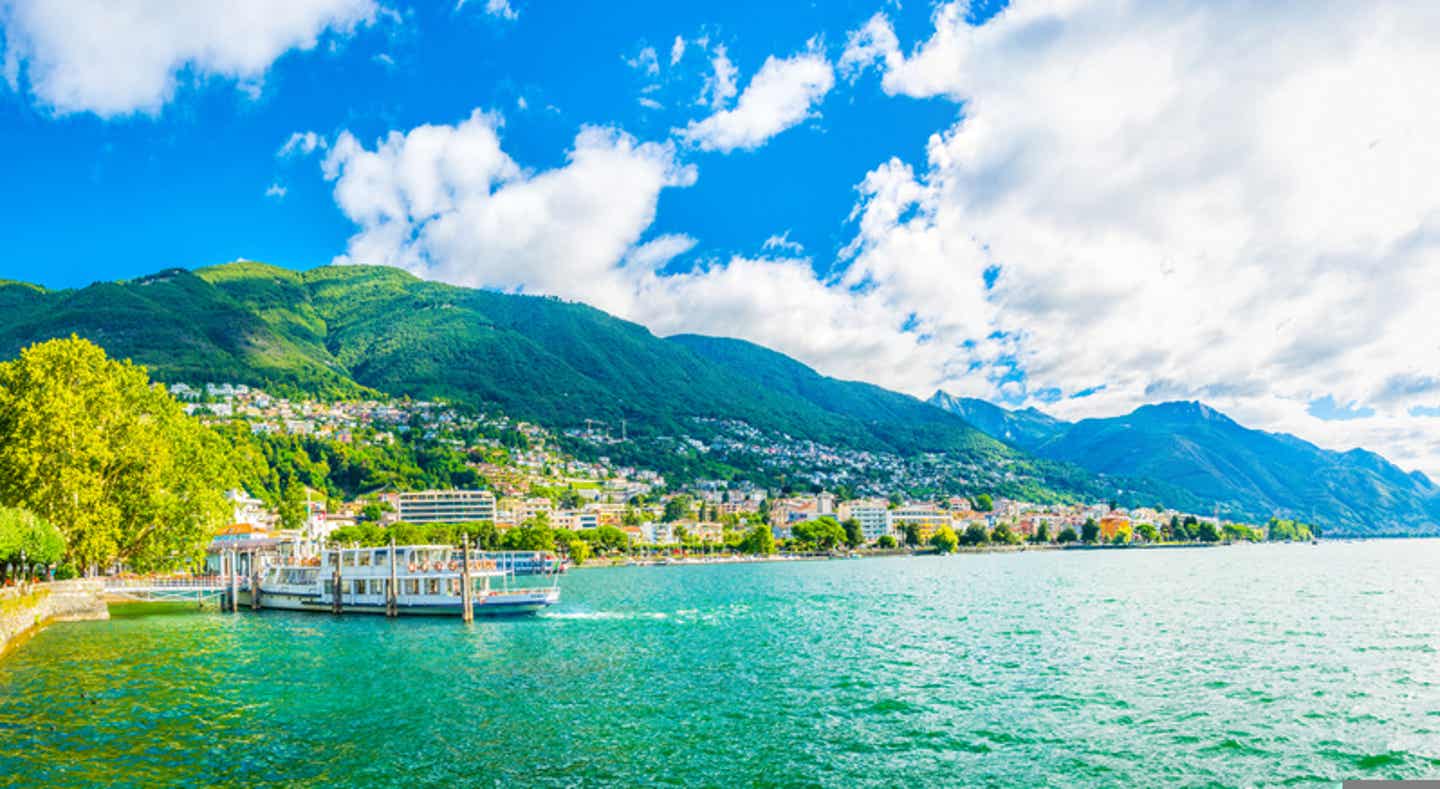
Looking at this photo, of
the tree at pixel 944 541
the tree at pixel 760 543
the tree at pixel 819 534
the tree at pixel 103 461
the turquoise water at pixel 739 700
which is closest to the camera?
the turquoise water at pixel 739 700

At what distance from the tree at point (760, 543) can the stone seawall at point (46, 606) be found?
124724mm

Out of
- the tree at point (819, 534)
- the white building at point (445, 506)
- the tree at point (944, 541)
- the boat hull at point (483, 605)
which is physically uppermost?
the white building at point (445, 506)

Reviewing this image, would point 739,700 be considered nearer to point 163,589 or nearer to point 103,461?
point 103,461

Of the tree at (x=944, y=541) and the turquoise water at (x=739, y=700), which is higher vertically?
the turquoise water at (x=739, y=700)

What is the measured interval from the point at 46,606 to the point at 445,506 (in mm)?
144442

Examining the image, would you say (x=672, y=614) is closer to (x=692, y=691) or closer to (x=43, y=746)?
(x=692, y=691)

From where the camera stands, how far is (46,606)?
45500 millimetres

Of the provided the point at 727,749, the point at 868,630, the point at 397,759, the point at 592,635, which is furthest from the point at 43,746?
the point at 868,630

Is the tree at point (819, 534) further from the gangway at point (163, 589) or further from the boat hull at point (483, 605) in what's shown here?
the boat hull at point (483, 605)

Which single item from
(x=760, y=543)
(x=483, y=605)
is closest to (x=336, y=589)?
(x=483, y=605)

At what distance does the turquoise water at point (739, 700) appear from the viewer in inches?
771

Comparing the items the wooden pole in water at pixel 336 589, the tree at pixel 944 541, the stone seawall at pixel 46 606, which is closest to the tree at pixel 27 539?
the stone seawall at pixel 46 606

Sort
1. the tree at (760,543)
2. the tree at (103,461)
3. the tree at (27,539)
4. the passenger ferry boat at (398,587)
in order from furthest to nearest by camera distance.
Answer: the tree at (760,543), the passenger ferry boat at (398,587), the tree at (103,461), the tree at (27,539)

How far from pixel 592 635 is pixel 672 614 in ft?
39.1
